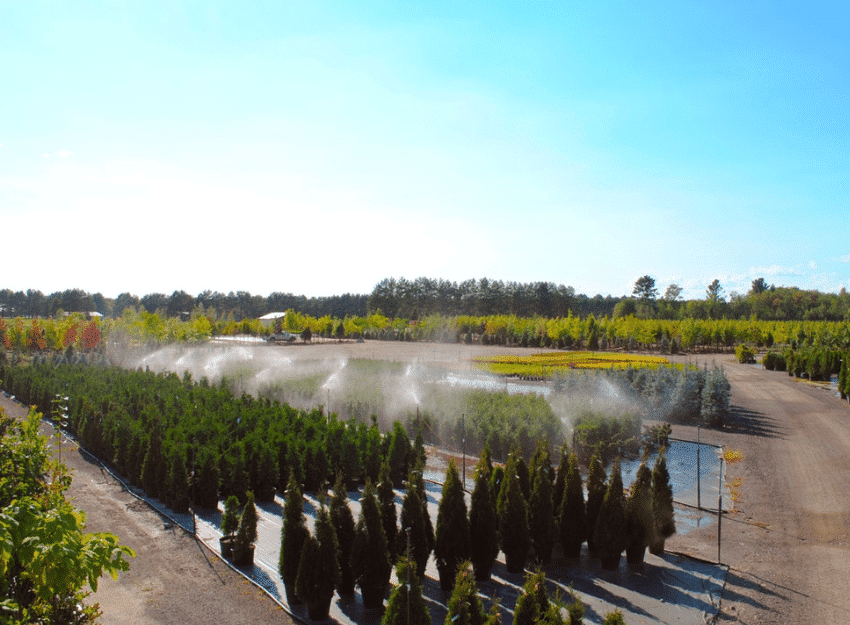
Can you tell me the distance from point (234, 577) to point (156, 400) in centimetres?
1401

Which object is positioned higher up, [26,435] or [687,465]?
[26,435]

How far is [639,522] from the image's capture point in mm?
10164

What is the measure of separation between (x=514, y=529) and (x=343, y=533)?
9.91ft

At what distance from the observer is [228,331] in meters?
85.6

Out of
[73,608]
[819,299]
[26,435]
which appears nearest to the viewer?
[73,608]

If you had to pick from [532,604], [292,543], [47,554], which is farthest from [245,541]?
[47,554]

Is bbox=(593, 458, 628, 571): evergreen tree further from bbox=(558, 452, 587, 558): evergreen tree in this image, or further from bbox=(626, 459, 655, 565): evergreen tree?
bbox=(558, 452, 587, 558): evergreen tree

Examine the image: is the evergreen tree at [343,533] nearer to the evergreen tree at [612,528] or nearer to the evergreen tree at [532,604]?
the evergreen tree at [532,604]

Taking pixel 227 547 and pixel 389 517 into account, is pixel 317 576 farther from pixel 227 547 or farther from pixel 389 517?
pixel 227 547

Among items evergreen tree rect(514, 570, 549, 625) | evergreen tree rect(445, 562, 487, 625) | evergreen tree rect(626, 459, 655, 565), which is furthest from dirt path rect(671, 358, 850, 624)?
evergreen tree rect(445, 562, 487, 625)

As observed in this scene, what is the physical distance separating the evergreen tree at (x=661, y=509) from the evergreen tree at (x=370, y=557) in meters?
5.25

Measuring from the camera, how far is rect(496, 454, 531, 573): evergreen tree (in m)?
10.0

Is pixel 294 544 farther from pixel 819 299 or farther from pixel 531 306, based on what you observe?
pixel 819 299

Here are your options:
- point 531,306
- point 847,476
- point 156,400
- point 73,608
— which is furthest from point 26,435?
point 531,306
